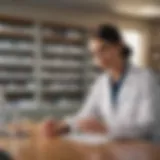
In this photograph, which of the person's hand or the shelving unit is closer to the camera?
the person's hand

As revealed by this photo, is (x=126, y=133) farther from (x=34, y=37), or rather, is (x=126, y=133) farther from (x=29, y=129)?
(x=34, y=37)

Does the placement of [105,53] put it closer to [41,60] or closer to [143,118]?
[143,118]

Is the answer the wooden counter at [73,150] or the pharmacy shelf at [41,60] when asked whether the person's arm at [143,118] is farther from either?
the pharmacy shelf at [41,60]

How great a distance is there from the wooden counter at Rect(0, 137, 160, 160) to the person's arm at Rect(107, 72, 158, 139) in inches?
1.9

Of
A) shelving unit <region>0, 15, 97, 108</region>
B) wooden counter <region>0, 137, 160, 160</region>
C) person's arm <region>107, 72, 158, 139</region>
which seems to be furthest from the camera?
shelving unit <region>0, 15, 97, 108</region>

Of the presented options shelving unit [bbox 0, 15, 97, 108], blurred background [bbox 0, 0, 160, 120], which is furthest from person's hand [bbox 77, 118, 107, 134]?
shelving unit [bbox 0, 15, 97, 108]

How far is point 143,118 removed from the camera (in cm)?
117

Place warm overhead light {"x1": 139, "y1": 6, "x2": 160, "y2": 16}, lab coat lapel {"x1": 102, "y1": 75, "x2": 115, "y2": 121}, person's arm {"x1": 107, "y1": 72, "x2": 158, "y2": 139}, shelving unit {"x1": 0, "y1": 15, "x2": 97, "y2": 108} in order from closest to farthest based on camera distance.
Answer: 1. person's arm {"x1": 107, "y1": 72, "x2": 158, "y2": 139}
2. lab coat lapel {"x1": 102, "y1": 75, "x2": 115, "y2": 121}
3. warm overhead light {"x1": 139, "y1": 6, "x2": 160, "y2": 16}
4. shelving unit {"x1": 0, "y1": 15, "x2": 97, "y2": 108}

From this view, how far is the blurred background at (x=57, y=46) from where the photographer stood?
1489mm

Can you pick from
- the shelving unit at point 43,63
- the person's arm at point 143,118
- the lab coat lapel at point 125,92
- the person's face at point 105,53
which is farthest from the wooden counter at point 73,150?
the shelving unit at point 43,63

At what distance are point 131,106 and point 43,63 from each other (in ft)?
2.27

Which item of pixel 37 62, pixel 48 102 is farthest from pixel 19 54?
pixel 48 102

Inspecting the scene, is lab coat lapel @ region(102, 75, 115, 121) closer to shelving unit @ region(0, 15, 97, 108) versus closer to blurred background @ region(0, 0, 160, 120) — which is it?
blurred background @ region(0, 0, 160, 120)

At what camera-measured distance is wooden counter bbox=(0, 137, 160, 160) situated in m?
0.86
